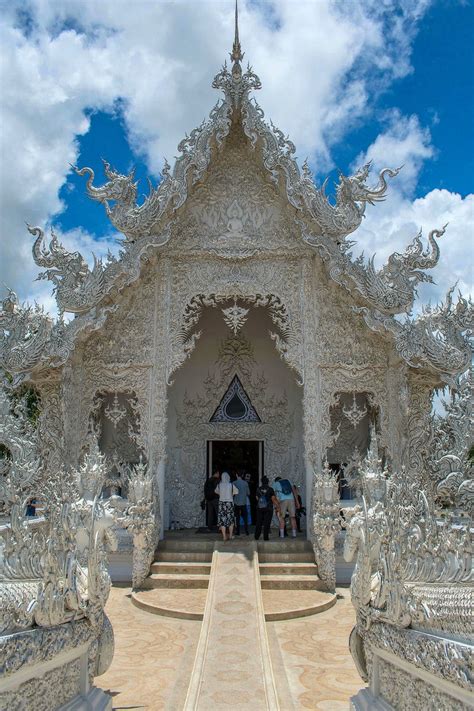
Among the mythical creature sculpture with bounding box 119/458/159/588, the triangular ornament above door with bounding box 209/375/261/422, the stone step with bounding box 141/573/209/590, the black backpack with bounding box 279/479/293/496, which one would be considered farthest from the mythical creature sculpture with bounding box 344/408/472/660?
the triangular ornament above door with bounding box 209/375/261/422

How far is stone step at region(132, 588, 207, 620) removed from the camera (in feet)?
18.4

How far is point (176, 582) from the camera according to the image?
648 cm

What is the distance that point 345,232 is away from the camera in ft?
24.0

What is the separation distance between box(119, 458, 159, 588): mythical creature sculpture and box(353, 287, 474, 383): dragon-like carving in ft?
10.7

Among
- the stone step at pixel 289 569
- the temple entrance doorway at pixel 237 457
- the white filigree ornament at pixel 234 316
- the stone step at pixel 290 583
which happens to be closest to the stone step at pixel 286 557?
the stone step at pixel 289 569

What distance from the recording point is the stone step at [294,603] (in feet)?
18.4

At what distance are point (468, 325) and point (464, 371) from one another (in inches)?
26.3

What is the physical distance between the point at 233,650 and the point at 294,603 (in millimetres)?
1918

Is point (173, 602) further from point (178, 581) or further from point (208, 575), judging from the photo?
point (208, 575)

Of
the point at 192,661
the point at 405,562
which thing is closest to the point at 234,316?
the point at 192,661

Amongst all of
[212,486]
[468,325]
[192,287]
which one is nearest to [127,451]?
[212,486]

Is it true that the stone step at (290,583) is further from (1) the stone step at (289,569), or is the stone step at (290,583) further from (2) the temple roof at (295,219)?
(2) the temple roof at (295,219)

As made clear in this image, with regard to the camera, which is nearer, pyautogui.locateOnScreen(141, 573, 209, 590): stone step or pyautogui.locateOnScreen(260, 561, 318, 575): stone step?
pyautogui.locateOnScreen(141, 573, 209, 590): stone step

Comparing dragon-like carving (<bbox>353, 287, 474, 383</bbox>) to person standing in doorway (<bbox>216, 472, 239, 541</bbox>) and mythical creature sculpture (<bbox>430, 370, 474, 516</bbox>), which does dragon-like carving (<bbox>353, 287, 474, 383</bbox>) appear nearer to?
mythical creature sculpture (<bbox>430, 370, 474, 516</bbox>)
